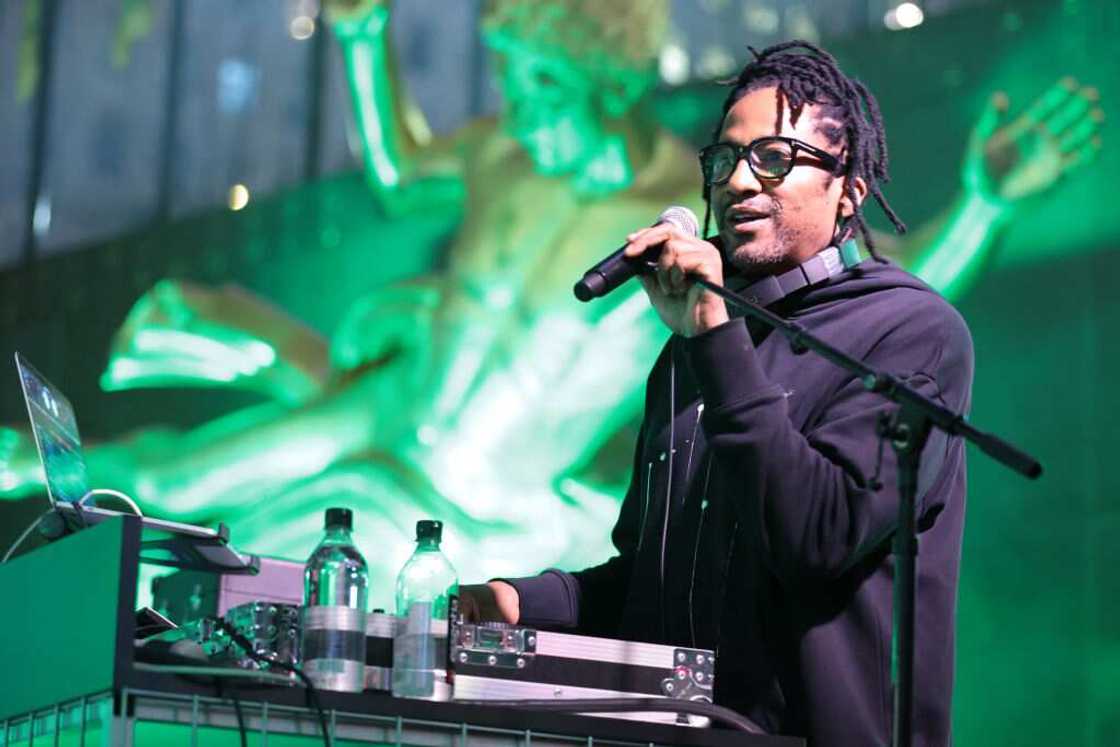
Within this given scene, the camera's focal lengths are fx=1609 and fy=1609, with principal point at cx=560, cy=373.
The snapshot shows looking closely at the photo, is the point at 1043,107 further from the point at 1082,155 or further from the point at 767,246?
the point at 767,246

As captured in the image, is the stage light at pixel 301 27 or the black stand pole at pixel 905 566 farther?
the stage light at pixel 301 27

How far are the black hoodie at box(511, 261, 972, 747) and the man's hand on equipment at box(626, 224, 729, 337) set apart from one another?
26 millimetres

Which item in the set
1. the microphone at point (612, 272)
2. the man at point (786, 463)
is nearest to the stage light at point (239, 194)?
the man at point (786, 463)

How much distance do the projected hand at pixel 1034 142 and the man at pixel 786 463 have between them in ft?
6.30

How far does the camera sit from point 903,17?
4.12 metres

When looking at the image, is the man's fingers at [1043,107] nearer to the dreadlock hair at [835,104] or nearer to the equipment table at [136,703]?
the dreadlock hair at [835,104]

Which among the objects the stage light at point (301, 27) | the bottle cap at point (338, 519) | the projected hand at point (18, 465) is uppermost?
the stage light at point (301, 27)

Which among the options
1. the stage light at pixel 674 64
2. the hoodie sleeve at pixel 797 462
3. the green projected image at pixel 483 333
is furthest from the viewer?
the stage light at pixel 674 64

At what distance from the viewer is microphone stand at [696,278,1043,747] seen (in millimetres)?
1377

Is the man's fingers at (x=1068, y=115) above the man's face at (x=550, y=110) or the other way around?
the other way around

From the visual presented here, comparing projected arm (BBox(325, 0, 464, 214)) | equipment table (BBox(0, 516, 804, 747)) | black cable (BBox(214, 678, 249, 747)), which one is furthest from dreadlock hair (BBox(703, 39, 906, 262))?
projected arm (BBox(325, 0, 464, 214))

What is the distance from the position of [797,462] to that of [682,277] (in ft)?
0.75

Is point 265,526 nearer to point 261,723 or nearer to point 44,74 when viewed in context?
point 44,74

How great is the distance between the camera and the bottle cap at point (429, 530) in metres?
1.62
